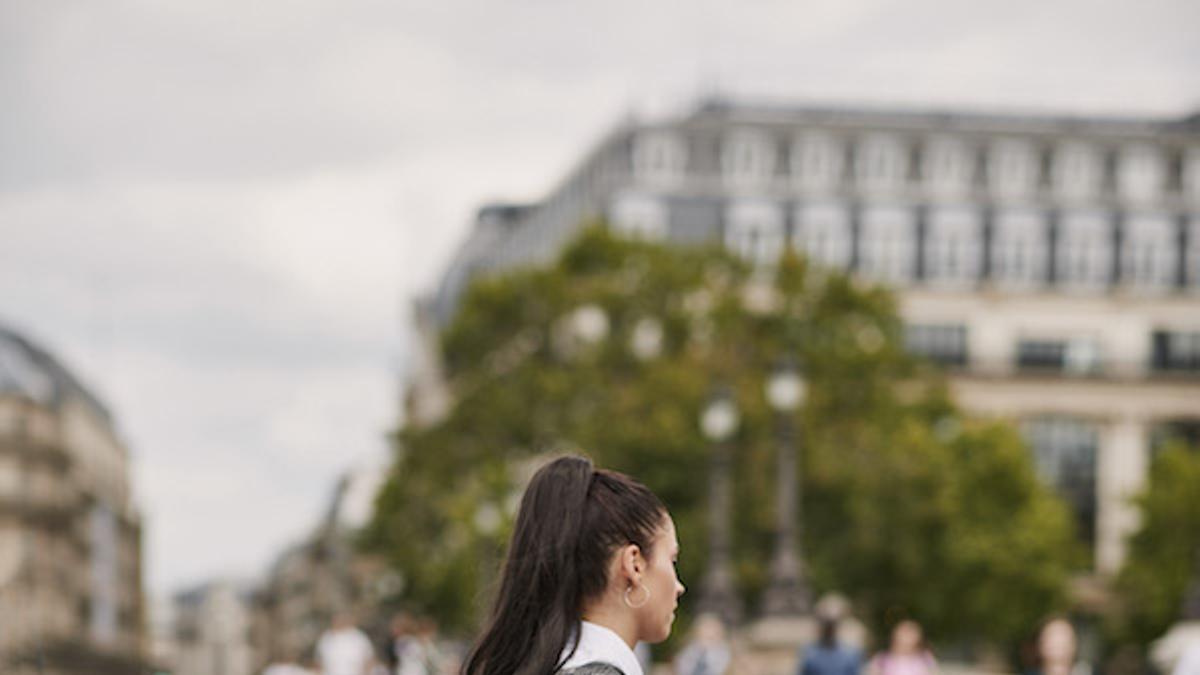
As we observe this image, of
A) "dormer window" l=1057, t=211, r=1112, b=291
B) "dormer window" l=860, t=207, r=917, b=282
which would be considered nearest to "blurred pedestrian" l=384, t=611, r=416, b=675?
"dormer window" l=860, t=207, r=917, b=282

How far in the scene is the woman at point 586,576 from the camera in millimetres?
3107

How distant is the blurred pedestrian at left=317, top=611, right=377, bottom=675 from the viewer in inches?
728

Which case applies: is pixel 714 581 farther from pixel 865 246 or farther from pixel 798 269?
pixel 865 246

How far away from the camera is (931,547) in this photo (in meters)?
51.3

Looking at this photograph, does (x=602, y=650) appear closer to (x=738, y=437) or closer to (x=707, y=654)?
(x=707, y=654)

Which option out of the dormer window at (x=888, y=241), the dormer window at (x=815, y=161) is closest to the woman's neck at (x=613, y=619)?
the dormer window at (x=815, y=161)

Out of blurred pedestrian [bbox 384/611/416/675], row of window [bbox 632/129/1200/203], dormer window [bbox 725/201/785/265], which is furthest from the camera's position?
dormer window [bbox 725/201/785/265]

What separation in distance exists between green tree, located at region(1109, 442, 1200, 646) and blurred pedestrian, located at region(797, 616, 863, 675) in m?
45.8

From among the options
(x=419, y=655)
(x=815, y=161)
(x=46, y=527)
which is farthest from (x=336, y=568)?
(x=419, y=655)

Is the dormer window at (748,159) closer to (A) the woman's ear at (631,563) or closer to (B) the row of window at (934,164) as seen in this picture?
(B) the row of window at (934,164)

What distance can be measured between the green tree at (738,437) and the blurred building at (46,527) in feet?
26.1

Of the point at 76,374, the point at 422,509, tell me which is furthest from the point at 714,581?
the point at 422,509

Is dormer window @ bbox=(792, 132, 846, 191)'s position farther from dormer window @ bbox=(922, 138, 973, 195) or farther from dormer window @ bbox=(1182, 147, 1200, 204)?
dormer window @ bbox=(1182, 147, 1200, 204)

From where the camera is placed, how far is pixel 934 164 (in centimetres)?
7612
